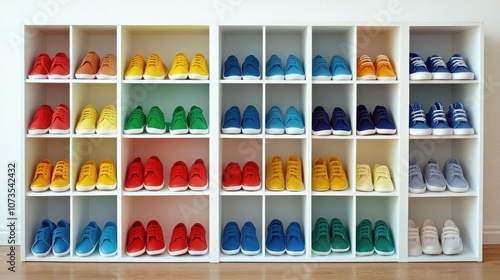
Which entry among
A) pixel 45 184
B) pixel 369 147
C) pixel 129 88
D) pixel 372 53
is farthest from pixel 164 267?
pixel 372 53

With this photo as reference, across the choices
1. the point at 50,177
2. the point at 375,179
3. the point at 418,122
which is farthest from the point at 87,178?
the point at 418,122

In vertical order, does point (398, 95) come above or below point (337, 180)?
above

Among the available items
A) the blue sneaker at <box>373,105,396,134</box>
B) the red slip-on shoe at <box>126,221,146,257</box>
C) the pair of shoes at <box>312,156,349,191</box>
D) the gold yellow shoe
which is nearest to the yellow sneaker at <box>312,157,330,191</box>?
the pair of shoes at <box>312,156,349,191</box>

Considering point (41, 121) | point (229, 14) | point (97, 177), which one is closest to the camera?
point (41, 121)

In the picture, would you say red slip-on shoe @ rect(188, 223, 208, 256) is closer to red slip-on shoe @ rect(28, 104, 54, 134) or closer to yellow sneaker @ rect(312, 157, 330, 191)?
yellow sneaker @ rect(312, 157, 330, 191)

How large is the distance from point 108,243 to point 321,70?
5.62ft

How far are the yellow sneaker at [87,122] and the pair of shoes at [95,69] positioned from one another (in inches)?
8.7

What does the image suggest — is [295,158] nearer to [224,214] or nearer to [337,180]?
[337,180]

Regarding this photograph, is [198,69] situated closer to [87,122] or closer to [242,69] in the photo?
[242,69]

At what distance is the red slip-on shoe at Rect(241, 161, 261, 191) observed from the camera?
3.39 metres

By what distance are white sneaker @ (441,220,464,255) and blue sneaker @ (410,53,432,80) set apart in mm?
985

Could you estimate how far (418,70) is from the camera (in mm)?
3363

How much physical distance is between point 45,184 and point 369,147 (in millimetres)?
2142

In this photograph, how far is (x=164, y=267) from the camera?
3.25m
